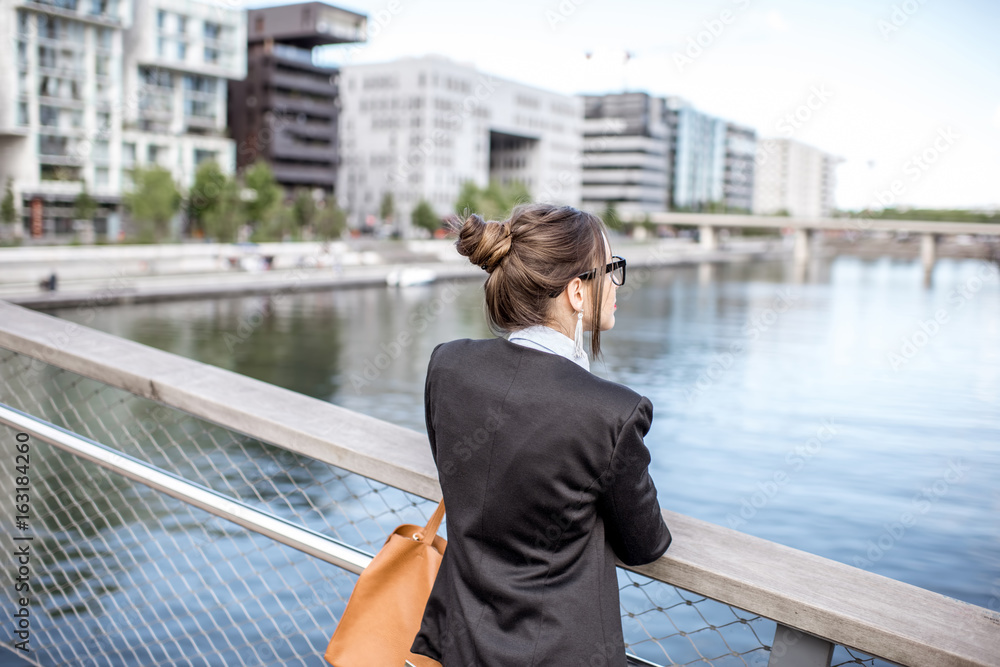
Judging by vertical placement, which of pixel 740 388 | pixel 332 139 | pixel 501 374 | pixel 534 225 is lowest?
pixel 740 388

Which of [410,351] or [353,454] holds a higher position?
[353,454]

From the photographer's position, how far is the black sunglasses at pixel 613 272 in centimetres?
166

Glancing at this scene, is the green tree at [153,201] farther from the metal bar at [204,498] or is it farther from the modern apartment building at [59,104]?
the metal bar at [204,498]

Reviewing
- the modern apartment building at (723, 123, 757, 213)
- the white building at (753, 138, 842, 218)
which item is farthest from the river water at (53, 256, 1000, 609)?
the white building at (753, 138, 842, 218)

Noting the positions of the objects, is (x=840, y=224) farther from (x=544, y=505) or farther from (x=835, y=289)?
(x=544, y=505)

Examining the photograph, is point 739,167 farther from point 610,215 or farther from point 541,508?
point 541,508

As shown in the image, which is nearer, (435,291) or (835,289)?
(435,291)

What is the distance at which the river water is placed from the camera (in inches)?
558

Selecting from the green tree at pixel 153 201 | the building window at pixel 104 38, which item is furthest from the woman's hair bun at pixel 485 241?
the building window at pixel 104 38

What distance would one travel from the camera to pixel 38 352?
2.69 meters

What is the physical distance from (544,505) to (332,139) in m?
76.9

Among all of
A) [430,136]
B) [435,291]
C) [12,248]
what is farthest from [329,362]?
[430,136]

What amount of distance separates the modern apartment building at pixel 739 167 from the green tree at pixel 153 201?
4382 inches

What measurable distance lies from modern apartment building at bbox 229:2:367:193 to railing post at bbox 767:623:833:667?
2832 inches
